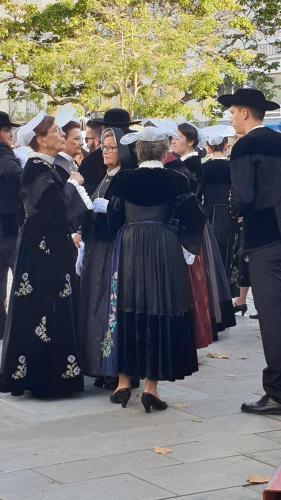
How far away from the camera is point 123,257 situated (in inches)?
298

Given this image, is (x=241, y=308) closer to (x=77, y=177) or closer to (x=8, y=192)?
(x=8, y=192)

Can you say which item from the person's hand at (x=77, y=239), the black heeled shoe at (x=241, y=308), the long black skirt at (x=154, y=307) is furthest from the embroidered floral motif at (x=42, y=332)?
the black heeled shoe at (x=241, y=308)

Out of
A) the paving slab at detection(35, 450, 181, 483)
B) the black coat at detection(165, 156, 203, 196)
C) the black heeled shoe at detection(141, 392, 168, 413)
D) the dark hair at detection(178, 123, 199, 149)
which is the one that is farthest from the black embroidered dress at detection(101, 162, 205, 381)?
the dark hair at detection(178, 123, 199, 149)

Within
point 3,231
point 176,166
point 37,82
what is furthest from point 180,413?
Result: point 37,82

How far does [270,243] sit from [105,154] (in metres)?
1.49

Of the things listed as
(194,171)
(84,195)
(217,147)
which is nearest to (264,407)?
→ (84,195)

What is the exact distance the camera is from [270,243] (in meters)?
7.32

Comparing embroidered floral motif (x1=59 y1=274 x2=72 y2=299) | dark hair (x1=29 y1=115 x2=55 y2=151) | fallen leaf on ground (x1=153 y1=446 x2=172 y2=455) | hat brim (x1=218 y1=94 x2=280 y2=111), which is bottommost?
fallen leaf on ground (x1=153 y1=446 x2=172 y2=455)

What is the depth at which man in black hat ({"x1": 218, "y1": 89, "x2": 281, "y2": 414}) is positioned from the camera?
7270 mm

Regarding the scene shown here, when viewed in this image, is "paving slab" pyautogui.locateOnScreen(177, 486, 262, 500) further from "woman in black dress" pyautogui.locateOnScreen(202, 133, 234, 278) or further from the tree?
the tree

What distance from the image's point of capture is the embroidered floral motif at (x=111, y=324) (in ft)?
25.3

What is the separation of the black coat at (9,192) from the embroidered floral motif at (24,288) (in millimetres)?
2327

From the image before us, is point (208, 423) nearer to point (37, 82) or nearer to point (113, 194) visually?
point (113, 194)

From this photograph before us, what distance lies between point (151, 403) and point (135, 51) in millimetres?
21189
